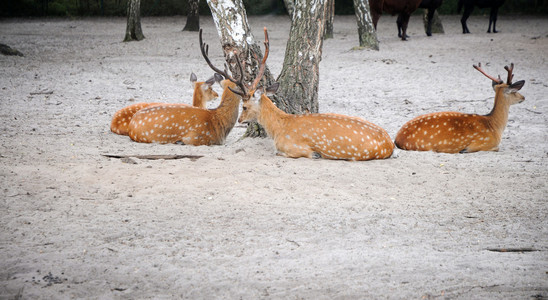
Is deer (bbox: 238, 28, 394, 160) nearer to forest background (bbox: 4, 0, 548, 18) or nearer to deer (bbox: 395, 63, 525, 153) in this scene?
deer (bbox: 395, 63, 525, 153)

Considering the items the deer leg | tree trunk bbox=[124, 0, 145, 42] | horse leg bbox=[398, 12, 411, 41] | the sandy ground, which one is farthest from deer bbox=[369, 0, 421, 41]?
the sandy ground

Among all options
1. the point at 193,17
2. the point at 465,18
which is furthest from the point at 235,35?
the point at 193,17

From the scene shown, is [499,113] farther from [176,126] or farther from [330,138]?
[176,126]

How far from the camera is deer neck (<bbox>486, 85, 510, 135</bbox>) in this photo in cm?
633

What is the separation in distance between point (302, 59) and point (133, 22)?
1072 cm

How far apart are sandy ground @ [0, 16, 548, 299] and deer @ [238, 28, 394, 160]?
0.42 ft

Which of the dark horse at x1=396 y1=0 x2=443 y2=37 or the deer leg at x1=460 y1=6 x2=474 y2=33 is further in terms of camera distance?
the deer leg at x1=460 y1=6 x2=474 y2=33

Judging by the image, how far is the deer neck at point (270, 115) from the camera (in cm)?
602

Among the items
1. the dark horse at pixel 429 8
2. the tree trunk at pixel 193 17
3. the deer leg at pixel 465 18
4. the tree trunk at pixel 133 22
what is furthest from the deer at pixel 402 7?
the tree trunk at pixel 133 22

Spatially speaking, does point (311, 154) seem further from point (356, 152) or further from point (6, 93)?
point (6, 93)

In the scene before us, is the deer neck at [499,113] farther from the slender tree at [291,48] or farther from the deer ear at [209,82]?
the deer ear at [209,82]

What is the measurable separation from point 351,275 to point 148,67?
9380 millimetres

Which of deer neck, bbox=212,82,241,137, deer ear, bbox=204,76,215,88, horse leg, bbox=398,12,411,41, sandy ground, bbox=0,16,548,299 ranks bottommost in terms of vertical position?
sandy ground, bbox=0,16,548,299

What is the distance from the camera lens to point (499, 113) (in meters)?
6.45
